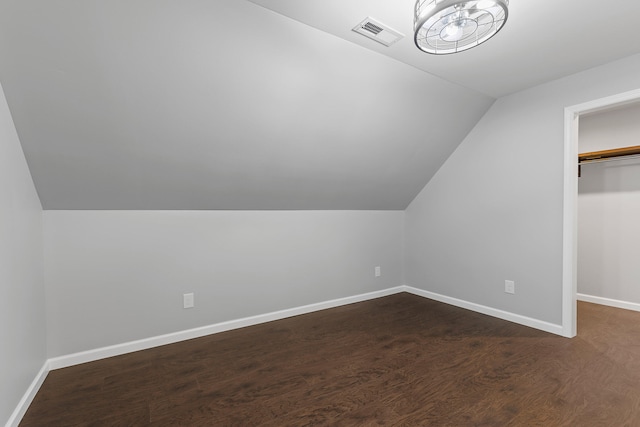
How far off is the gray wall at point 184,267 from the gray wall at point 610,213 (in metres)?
2.58

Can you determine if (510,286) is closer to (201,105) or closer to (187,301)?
(187,301)

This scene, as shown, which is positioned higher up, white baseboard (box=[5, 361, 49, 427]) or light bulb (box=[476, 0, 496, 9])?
light bulb (box=[476, 0, 496, 9])

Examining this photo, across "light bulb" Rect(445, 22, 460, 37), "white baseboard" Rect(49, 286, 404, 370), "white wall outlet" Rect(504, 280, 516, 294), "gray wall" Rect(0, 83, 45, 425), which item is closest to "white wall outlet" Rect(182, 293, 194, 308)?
"white baseboard" Rect(49, 286, 404, 370)

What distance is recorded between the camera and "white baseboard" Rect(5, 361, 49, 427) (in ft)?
5.14

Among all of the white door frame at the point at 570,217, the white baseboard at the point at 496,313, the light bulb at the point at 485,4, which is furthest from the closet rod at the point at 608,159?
the light bulb at the point at 485,4

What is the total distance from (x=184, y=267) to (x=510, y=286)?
3.12 m

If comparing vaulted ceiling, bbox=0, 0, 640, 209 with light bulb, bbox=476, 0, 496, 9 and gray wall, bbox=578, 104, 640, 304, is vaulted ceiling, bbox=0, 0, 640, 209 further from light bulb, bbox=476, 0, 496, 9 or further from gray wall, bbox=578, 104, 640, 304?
gray wall, bbox=578, 104, 640, 304

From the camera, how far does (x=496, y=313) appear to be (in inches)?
124

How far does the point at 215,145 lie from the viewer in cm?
229

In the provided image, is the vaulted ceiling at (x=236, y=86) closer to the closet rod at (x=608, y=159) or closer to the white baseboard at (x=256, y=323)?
the white baseboard at (x=256, y=323)

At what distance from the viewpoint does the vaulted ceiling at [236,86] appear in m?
1.54

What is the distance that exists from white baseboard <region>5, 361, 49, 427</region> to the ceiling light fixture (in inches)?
109

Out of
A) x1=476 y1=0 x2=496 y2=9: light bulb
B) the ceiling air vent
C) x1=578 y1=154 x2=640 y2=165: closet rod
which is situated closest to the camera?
x1=476 y1=0 x2=496 y2=9: light bulb

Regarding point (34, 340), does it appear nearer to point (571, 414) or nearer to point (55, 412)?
point (55, 412)
